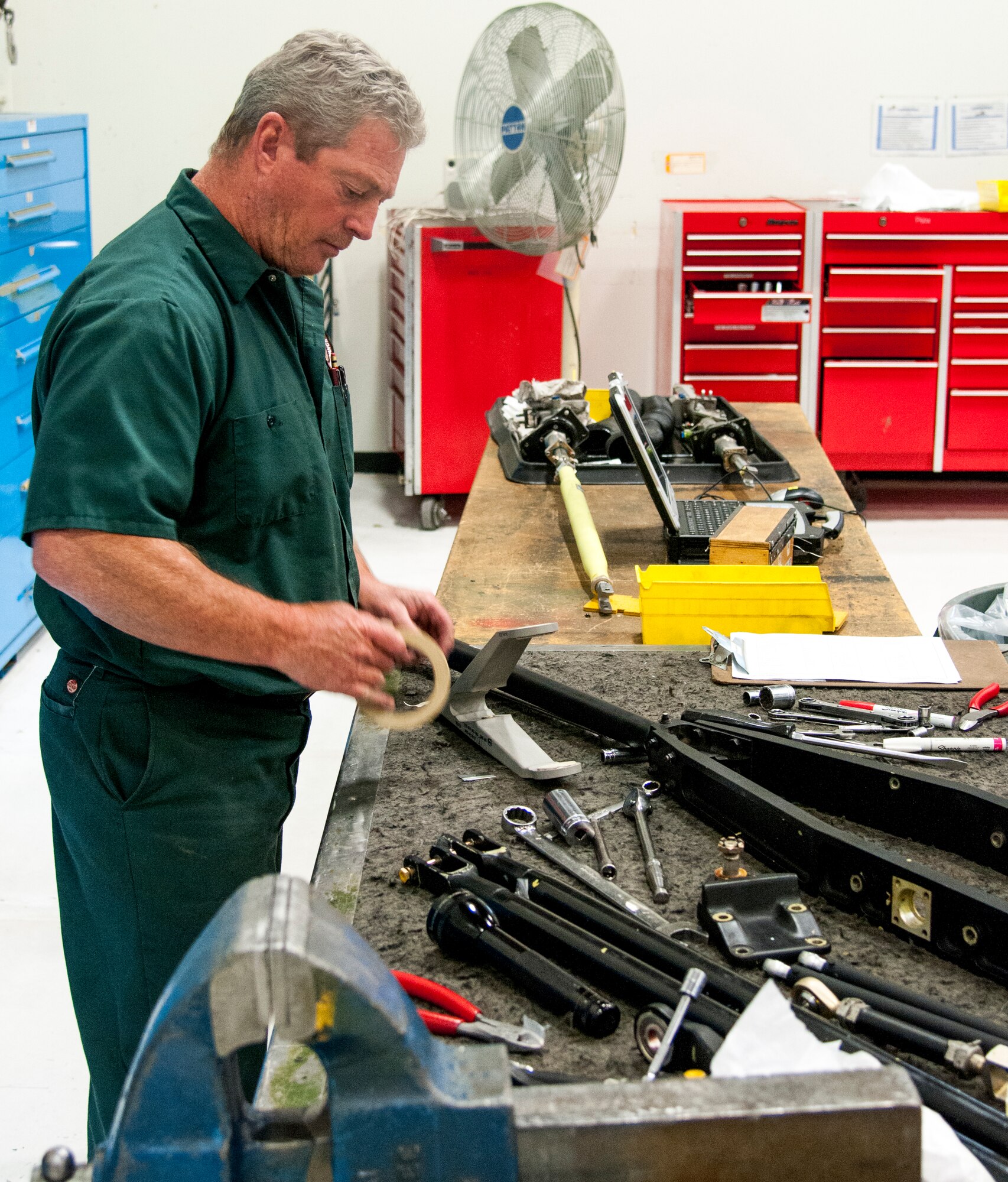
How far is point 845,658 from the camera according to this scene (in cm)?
173

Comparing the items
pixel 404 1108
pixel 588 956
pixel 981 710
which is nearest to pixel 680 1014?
pixel 588 956

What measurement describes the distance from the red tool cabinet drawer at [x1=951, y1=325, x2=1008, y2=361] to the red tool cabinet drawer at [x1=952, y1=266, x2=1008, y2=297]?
5.1 inches

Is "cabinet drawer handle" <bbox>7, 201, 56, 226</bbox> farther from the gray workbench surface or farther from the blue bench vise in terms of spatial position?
the blue bench vise

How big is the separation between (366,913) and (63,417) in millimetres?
544

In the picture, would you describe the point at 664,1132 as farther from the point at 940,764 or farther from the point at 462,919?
the point at 940,764

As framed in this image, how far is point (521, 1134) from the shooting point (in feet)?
2.17

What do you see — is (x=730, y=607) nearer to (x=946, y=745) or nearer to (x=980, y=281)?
(x=946, y=745)

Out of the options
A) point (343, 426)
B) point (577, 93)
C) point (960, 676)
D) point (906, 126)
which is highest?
point (906, 126)

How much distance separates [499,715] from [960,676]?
64 centimetres

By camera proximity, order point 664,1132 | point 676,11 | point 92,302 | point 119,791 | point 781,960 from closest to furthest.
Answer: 1. point 664,1132
2. point 781,960
3. point 92,302
4. point 119,791
5. point 676,11

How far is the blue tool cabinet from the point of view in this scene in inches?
142

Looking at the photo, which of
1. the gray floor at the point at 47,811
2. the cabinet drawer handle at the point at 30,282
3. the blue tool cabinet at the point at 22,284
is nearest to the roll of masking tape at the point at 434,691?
the gray floor at the point at 47,811

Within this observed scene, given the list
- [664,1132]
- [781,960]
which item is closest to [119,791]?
[781,960]

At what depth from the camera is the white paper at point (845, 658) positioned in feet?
5.53
